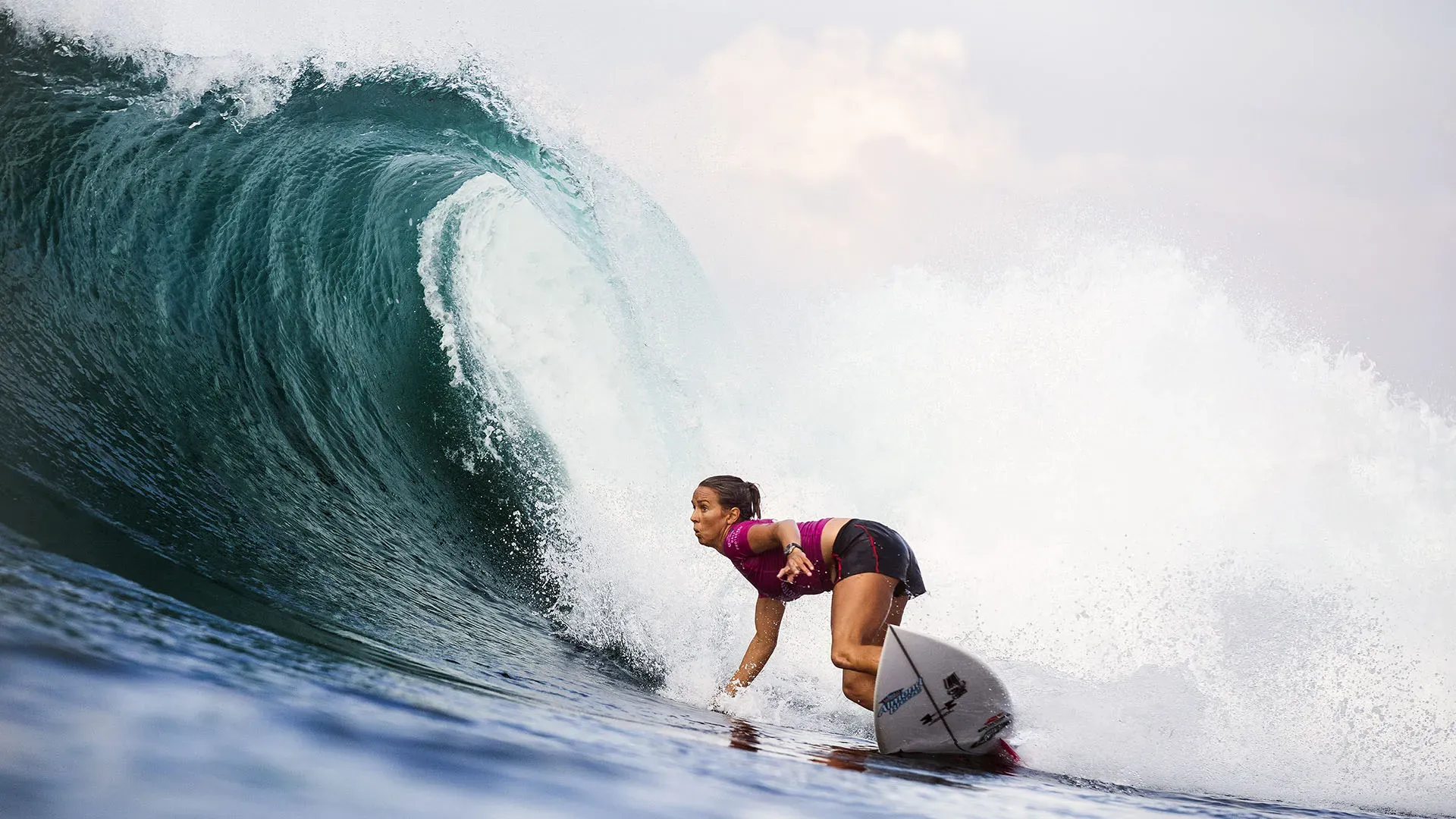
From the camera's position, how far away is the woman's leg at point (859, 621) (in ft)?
9.78

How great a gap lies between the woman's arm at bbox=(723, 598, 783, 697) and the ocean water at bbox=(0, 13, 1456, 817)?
0.18 m

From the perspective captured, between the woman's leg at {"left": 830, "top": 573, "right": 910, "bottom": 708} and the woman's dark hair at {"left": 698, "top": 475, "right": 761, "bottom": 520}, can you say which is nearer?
the woman's leg at {"left": 830, "top": 573, "right": 910, "bottom": 708}

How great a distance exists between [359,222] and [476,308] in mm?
1182

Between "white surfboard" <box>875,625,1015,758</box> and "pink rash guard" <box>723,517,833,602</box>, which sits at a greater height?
"pink rash guard" <box>723,517,833,602</box>

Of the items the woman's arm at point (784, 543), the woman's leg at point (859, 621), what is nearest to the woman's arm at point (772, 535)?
the woman's arm at point (784, 543)

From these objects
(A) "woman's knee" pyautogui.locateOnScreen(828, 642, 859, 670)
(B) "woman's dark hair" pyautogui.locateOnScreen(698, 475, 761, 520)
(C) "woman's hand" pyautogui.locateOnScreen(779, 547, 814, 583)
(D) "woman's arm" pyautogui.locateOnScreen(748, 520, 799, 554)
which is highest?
(B) "woman's dark hair" pyautogui.locateOnScreen(698, 475, 761, 520)

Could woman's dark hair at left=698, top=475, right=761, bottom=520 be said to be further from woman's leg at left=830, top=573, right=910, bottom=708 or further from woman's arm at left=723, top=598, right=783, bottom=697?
woman's leg at left=830, top=573, right=910, bottom=708

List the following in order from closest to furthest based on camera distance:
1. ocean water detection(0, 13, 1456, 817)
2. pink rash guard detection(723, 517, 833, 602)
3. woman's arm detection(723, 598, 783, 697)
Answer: ocean water detection(0, 13, 1456, 817) < pink rash guard detection(723, 517, 833, 602) < woman's arm detection(723, 598, 783, 697)

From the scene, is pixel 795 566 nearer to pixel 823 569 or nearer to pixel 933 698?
pixel 823 569

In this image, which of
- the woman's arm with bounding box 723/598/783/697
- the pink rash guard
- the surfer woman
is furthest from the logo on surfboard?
the woman's arm with bounding box 723/598/783/697

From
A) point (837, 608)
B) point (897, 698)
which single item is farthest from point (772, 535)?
point (897, 698)

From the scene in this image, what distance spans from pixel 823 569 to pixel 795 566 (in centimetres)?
32

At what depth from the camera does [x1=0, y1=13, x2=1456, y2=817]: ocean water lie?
5.59 ft

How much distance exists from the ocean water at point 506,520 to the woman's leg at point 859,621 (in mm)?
226
